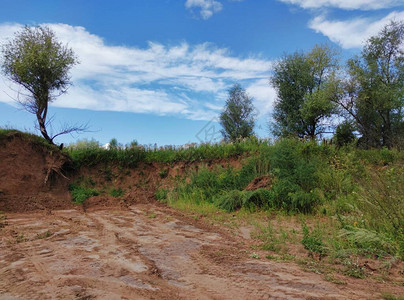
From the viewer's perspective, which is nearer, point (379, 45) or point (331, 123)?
point (379, 45)

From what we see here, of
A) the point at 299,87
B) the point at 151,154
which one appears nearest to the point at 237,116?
the point at 299,87

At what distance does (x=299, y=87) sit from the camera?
3080cm

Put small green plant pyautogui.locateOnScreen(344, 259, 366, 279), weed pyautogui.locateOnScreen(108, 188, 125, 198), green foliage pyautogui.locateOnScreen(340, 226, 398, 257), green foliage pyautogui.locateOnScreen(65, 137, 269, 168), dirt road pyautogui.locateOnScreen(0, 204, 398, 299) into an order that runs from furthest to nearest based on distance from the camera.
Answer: green foliage pyautogui.locateOnScreen(65, 137, 269, 168), weed pyautogui.locateOnScreen(108, 188, 125, 198), green foliage pyautogui.locateOnScreen(340, 226, 398, 257), small green plant pyautogui.locateOnScreen(344, 259, 366, 279), dirt road pyautogui.locateOnScreen(0, 204, 398, 299)

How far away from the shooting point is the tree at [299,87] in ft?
99.0

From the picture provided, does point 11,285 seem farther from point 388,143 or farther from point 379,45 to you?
point 379,45

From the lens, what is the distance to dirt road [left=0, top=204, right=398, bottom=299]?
3318 mm

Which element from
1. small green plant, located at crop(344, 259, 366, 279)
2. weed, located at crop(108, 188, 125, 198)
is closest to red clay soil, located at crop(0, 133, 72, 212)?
weed, located at crop(108, 188, 125, 198)

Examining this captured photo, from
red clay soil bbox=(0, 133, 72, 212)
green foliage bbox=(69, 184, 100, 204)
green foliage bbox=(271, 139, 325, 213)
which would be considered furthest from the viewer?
green foliage bbox=(69, 184, 100, 204)

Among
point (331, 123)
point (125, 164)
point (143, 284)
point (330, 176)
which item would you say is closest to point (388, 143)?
point (331, 123)

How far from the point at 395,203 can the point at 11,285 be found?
6512mm

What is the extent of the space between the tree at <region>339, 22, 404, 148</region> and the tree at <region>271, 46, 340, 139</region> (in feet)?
7.82

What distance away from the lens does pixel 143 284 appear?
11.6 ft

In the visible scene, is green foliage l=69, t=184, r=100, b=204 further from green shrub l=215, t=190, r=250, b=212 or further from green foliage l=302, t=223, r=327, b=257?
green foliage l=302, t=223, r=327, b=257

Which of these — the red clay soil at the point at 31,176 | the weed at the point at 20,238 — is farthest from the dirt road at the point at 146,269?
the red clay soil at the point at 31,176
